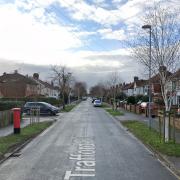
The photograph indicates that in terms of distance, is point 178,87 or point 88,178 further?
point 178,87

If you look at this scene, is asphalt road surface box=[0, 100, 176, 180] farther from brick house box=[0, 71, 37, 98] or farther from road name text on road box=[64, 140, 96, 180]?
brick house box=[0, 71, 37, 98]

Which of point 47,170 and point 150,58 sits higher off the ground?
point 150,58

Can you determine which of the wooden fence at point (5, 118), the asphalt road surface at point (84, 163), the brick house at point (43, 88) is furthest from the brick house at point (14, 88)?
the asphalt road surface at point (84, 163)

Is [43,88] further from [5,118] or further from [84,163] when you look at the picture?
[84,163]

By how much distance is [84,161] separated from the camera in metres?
13.6

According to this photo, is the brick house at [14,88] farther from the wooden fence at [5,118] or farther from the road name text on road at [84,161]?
the road name text on road at [84,161]

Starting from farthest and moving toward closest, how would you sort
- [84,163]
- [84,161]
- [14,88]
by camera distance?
[14,88], [84,161], [84,163]

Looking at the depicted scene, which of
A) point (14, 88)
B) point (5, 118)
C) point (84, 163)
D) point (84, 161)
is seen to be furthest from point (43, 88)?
point (84, 163)

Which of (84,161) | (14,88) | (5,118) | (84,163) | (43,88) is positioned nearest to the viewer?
(84,163)

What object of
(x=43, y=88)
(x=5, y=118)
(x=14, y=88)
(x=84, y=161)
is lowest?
(x=84, y=161)

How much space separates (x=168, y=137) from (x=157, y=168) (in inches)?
249

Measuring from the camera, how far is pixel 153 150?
16766mm

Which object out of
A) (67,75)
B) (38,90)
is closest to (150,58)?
(67,75)

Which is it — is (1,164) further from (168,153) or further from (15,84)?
(15,84)
